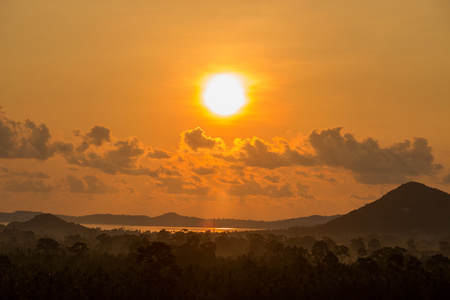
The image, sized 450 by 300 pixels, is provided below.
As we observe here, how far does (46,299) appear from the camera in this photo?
655ft

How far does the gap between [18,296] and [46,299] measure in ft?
28.2

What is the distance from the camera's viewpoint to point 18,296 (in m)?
196
